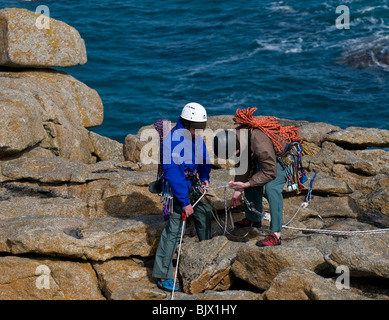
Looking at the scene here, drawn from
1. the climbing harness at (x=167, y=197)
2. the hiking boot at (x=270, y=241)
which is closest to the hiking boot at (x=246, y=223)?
the hiking boot at (x=270, y=241)

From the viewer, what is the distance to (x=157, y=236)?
32.6 feet

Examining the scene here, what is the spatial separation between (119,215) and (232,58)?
23.7 metres

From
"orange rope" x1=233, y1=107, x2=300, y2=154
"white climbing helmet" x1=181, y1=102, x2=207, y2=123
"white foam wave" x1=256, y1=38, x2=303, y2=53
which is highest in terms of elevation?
"white climbing helmet" x1=181, y1=102, x2=207, y2=123

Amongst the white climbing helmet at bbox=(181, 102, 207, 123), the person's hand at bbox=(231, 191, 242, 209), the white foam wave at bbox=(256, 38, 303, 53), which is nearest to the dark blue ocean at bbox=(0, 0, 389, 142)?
the white foam wave at bbox=(256, 38, 303, 53)

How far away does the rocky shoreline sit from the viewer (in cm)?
848

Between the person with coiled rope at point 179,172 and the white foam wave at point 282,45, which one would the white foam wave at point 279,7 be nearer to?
the white foam wave at point 282,45

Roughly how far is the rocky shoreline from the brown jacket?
1210 millimetres

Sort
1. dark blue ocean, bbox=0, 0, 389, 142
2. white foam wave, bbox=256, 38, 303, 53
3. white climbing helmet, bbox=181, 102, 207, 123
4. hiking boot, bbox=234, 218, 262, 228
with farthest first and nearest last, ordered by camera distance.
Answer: white foam wave, bbox=256, 38, 303, 53 < dark blue ocean, bbox=0, 0, 389, 142 < hiking boot, bbox=234, 218, 262, 228 < white climbing helmet, bbox=181, 102, 207, 123

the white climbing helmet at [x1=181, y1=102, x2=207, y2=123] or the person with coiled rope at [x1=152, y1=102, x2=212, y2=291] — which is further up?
the white climbing helmet at [x1=181, y1=102, x2=207, y2=123]

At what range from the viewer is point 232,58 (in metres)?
33.2

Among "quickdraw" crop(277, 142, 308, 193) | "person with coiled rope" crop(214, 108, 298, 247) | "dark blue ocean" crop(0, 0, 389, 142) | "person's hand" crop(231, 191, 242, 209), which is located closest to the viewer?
"person with coiled rope" crop(214, 108, 298, 247)

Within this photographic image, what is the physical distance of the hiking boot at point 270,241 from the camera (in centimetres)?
955

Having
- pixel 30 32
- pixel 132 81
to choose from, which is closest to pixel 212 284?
pixel 30 32

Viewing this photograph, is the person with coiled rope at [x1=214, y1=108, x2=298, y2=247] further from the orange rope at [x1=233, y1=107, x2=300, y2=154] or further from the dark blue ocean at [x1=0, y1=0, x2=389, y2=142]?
the dark blue ocean at [x1=0, y1=0, x2=389, y2=142]
